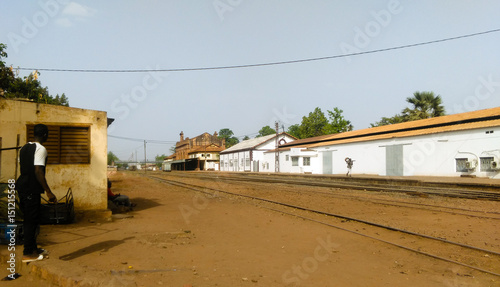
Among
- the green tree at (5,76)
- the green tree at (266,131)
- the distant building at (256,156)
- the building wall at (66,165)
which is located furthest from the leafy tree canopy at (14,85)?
the green tree at (266,131)

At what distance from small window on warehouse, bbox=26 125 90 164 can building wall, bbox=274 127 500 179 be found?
90.9ft

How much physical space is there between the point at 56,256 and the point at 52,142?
15.1 ft

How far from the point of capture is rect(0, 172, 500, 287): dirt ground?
4637 millimetres

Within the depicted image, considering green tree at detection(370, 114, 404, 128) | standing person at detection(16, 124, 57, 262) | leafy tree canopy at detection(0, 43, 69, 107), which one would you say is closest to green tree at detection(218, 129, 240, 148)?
green tree at detection(370, 114, 404, 128)

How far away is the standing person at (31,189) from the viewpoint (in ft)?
15.1

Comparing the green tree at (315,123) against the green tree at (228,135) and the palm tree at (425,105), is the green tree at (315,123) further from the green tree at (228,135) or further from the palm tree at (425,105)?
the green tree at (228,135)

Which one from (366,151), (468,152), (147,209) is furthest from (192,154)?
(147,209)

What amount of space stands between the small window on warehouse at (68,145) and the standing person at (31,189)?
185 inches

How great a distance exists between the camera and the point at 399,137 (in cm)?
3378

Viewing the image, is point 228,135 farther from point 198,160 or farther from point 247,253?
point 247,253

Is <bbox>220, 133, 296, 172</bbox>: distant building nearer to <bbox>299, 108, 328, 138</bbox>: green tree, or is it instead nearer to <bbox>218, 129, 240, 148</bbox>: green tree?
<bbox>299, 108, 328, 138</bbox>: green tree

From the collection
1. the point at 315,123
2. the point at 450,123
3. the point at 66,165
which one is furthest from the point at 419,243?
the point at 315,123

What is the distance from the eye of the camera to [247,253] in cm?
611

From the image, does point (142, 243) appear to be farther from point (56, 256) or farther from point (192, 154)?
point (192, 154)
